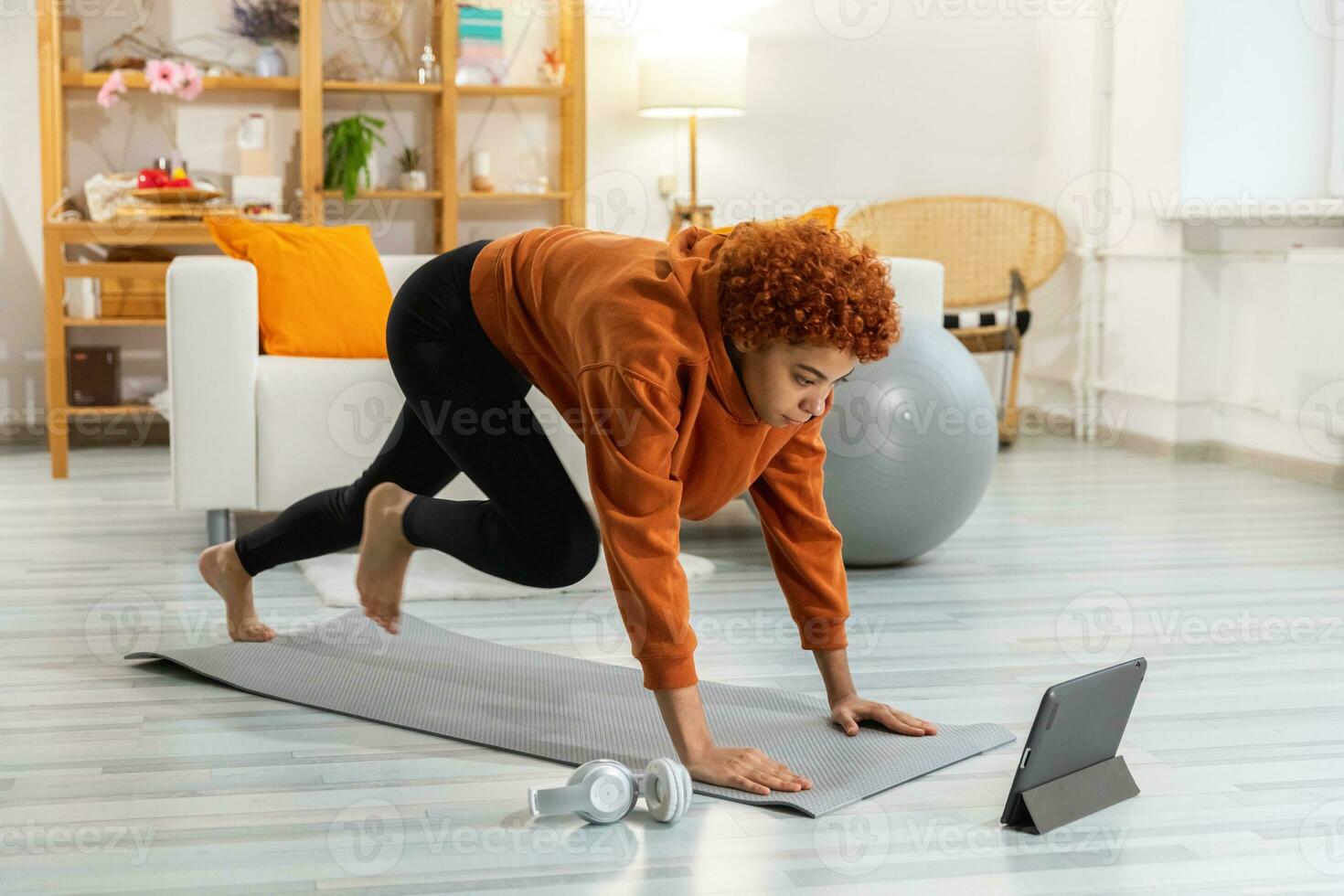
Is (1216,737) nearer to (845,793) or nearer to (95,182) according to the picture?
(845,793)

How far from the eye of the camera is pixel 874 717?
192 centimetres

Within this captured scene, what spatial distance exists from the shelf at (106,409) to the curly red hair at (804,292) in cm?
353

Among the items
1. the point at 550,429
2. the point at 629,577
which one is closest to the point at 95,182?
the point at 550,429

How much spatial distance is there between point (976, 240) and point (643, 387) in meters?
4.14

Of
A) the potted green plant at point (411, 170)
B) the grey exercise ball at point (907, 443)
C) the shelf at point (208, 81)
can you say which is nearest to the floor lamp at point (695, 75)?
the potted green plant at point (411, 170)

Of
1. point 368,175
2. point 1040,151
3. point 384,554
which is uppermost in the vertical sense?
point 1040,151

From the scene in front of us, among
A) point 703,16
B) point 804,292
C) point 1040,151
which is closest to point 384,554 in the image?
point 804,292

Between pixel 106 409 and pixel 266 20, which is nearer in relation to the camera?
pixel 106 409

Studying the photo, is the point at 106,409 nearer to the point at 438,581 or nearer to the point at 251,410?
the point at 251,410

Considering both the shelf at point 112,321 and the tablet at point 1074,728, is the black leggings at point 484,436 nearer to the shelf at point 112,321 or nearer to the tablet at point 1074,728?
the tablet at point 1074,728

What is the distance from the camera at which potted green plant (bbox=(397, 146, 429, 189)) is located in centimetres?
513

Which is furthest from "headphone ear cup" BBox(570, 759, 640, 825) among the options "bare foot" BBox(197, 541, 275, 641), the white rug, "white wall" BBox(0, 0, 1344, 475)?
"white wall" BBox(0, 0, 1344, 475)

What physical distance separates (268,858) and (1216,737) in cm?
125

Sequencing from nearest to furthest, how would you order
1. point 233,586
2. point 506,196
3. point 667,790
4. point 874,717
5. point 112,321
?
point 667,790 → point 874,717 → point 233,586 → point 112,321 → point 506,196
